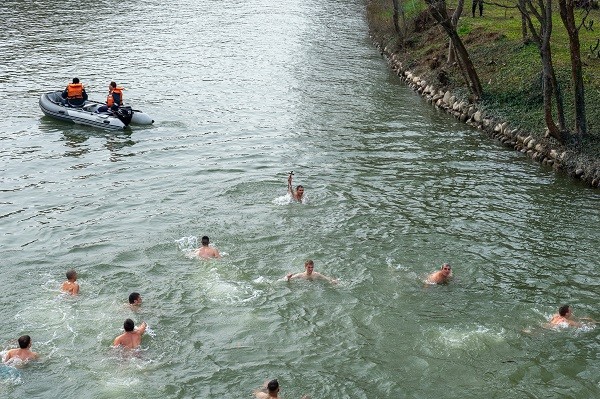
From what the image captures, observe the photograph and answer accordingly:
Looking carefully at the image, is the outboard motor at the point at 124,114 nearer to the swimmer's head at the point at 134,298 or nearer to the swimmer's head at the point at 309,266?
the swimmer's head at the point at 309,266

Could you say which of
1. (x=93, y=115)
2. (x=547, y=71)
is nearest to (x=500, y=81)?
(x=547, y=71)

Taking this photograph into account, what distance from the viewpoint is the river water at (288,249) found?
1461cm

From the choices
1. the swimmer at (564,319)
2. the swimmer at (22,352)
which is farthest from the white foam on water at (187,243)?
the swimmer at (564,319)

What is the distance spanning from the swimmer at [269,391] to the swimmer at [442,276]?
18.6ft

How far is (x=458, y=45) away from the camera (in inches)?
1227

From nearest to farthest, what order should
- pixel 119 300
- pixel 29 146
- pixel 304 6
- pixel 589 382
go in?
pixel 589 382, pixel 119 300, pixel 29 146, pixel 304 6

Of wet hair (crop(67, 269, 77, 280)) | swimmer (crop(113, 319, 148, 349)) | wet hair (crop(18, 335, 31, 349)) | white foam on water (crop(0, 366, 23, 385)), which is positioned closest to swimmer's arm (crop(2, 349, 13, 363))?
white foam on water (crop(0, 366, 23, 385))

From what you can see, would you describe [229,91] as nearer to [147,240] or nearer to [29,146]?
[29,146]

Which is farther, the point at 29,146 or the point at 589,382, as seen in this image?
the point at 29,146

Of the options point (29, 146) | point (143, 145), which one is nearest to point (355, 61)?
point (143, 145)

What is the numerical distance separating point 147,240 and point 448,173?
1106 centimetres

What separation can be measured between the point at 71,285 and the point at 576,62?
58.1ft

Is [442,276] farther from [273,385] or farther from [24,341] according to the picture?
[24,341]

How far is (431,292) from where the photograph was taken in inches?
688
